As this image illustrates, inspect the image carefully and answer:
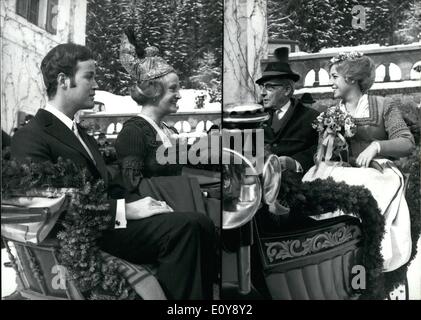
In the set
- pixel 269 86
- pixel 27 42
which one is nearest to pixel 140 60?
pixel 27 42

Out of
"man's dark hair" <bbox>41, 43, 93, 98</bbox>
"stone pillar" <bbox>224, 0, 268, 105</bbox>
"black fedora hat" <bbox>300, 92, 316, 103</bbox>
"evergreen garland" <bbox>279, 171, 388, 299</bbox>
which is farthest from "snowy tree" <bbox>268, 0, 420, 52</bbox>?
"man's dark hair" <bbox>41, 43, 93, 98</bbox>

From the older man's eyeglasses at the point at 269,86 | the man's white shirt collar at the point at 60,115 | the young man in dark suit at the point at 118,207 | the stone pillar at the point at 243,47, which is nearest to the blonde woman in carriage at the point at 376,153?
the older man's eyeglasses at the point at 269,86

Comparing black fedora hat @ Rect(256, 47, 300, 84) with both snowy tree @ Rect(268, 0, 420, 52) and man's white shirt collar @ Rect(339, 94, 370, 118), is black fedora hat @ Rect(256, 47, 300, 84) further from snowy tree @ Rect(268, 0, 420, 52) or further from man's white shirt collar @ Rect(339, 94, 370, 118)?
man's white shirt collar @ Rect(339, 94, 370, 118)

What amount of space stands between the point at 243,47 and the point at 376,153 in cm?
135

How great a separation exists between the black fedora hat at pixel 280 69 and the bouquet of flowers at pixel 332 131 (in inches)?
15.7

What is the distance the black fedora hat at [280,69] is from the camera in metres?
4.82

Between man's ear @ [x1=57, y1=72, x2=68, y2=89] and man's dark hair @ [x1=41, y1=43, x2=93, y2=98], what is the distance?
0.02 meters

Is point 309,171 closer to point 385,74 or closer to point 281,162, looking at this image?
point 281,162

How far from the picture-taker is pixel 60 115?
469cm

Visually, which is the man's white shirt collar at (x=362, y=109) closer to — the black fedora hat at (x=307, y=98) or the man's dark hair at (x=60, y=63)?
the black fedora hat at (x=307, y=98)

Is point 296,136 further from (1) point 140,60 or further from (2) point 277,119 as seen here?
(1) point 140,60

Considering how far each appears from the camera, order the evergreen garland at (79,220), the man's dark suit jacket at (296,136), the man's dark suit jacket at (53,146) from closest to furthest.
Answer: the evergreen garland at (79,220) → the man's dark suit jacket at (53,146) → the man's dark suit jacket at (296,136)

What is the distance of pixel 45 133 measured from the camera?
4.60m

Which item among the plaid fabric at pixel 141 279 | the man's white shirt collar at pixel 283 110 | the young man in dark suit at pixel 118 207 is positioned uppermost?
the man's white shirt collar at pixel 283 110
